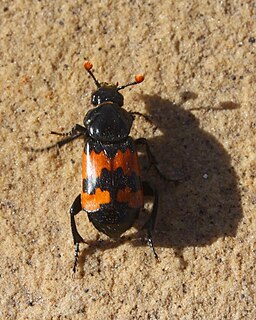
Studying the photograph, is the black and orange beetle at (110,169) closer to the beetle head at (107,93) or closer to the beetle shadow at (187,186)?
the beetle head at (107,93)

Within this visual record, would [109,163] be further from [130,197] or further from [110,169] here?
[130,197]

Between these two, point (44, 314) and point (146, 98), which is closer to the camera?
point (44, 314)

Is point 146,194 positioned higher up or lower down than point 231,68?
lower down

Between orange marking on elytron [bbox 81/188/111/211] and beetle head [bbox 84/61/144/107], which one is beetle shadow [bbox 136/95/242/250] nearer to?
beetle head [bbox 84/61/144/107]

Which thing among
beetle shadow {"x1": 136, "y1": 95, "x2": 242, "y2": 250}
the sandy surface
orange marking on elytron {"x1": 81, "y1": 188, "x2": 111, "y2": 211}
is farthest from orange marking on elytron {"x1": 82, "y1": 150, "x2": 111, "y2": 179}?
beetle shadow {"x1": 136, "y1": 95, "x2": 242, "y2": 250}

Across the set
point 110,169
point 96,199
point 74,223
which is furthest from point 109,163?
point 74,223

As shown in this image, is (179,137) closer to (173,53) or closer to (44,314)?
(173,53)

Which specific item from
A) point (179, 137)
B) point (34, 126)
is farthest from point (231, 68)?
point (34, 126)
